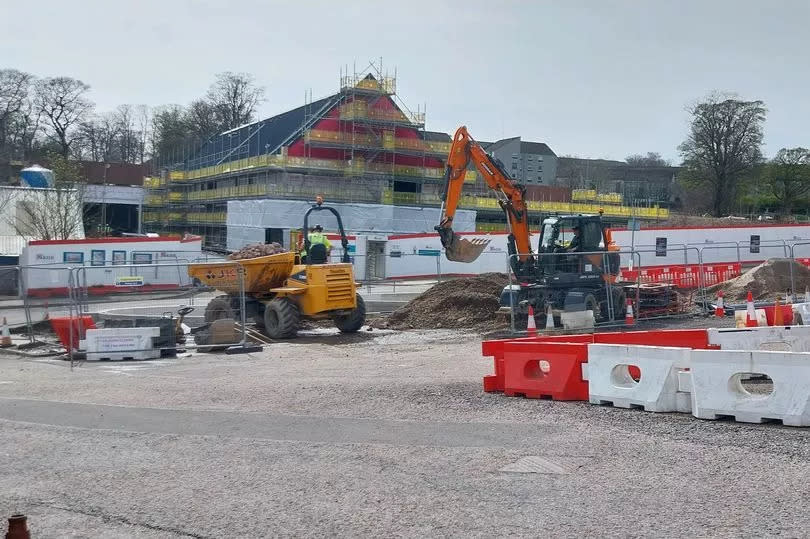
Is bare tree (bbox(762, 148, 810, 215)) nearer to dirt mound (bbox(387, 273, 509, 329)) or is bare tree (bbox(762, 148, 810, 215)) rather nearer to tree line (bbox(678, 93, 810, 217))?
tree line (bbox(678, 93, 810, 217))

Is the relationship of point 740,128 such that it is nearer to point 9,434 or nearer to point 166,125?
point 166,125

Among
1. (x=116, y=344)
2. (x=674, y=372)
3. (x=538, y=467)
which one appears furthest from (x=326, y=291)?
(x=538, y=467)

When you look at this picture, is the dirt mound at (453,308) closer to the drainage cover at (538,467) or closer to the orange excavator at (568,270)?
the orange excavator at (568,270)

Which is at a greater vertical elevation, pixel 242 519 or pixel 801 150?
pixel 801 150

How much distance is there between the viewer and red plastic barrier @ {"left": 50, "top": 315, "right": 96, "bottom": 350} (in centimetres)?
1644

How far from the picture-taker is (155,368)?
14.8 meters

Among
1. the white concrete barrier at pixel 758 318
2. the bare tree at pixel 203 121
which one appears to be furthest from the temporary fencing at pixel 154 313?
the bare tree at pixel 203 121

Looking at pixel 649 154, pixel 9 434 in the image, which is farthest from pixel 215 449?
pixel 649 154

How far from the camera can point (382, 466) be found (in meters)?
7.19

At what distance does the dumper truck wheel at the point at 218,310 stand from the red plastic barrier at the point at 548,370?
31.0 feet

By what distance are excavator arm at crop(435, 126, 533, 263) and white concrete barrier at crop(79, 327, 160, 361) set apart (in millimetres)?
8472

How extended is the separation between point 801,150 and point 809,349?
6739 cm

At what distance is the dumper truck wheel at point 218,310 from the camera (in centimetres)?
1836

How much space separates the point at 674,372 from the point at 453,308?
12.6 metres
